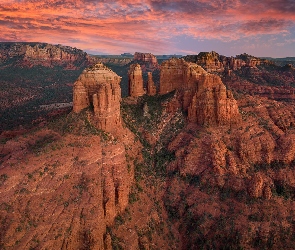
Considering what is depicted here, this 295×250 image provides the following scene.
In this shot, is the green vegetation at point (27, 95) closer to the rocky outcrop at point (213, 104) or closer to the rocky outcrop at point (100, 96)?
the rocky outcrop at point (100, 96)

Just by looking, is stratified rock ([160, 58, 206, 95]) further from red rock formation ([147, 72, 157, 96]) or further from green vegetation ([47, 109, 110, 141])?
green vegetation ([47, 109, 110, 141])

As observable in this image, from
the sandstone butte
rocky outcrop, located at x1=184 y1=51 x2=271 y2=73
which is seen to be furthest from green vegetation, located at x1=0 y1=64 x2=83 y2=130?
rocky outcrop, located at x1=184 y1=51 x2=271 y2=73

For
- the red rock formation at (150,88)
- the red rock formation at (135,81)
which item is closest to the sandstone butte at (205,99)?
the red rock formation at (150,88)

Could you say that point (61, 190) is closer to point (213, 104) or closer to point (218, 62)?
point (213, 104)

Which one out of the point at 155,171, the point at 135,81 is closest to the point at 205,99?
the point at 155,171

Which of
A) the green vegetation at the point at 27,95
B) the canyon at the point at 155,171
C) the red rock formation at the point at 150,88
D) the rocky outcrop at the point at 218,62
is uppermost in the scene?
the rocky outcrop at the point at 218,62

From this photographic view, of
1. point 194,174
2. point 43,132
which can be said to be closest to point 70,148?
point 43,132
